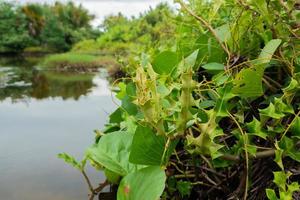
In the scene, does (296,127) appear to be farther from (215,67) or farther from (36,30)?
(36,30)

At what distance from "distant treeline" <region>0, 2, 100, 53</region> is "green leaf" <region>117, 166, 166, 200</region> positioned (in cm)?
1460

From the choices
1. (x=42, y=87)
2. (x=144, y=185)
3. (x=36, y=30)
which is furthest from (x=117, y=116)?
(x=36, y=30)

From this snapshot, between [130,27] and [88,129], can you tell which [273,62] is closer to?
[88,129]

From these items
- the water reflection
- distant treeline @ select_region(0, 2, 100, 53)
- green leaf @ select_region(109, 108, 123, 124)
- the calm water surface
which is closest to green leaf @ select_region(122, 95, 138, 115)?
green leaf @ select_region(109, 108, 123, 124)

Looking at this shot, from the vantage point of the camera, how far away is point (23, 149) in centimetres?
115

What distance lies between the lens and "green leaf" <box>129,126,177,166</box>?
26cm

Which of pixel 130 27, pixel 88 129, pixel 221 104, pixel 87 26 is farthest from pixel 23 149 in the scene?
pixel 87 26

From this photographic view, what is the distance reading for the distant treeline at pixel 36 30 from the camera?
14641 millimetres

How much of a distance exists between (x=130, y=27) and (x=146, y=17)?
42.1 inches

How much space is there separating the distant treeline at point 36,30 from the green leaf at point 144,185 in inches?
575

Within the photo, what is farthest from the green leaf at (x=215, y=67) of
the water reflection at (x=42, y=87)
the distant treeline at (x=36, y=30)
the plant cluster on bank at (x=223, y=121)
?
the distant treeline at (x=36, y=30)

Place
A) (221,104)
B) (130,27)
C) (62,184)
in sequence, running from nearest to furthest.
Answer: (221,104) < (62,184) < (130,27)

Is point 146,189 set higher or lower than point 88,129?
higher

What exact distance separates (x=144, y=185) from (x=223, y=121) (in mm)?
124
